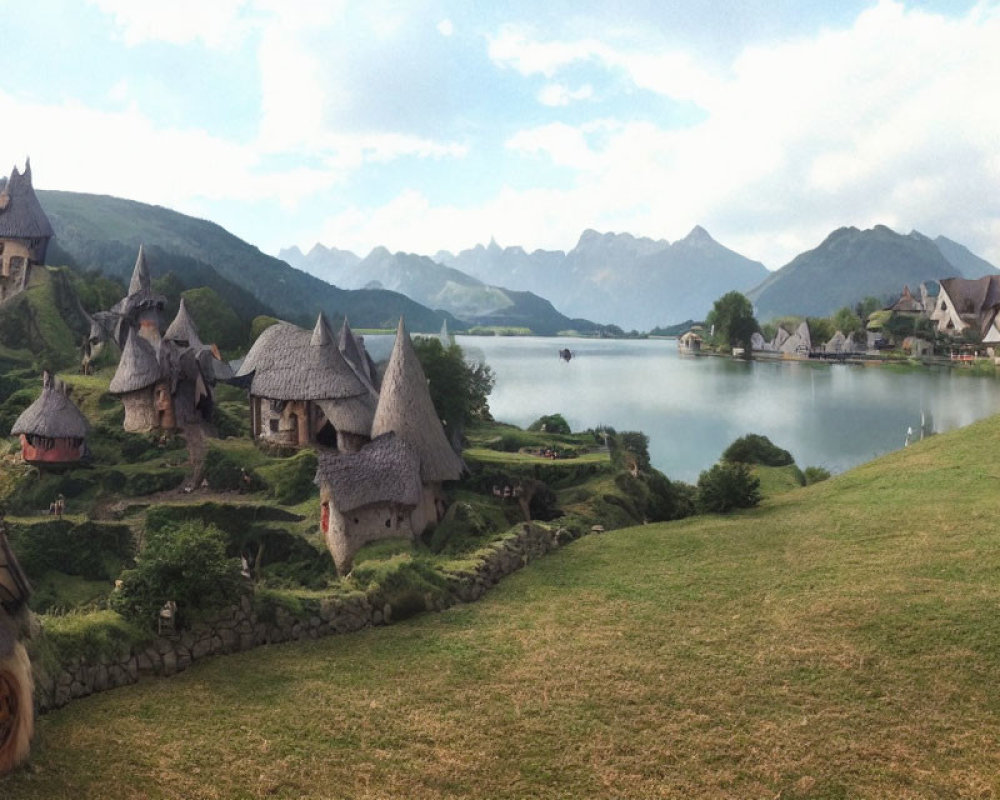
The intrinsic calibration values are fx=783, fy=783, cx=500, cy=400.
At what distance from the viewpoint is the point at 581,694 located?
11.5 meters

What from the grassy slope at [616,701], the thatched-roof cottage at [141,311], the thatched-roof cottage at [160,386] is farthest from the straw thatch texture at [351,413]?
the thatched-roof cottage at [141,311]

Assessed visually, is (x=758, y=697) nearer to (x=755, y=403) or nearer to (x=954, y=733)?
(x=954, y=733)

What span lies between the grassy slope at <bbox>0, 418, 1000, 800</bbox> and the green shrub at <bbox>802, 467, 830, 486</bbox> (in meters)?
20.9

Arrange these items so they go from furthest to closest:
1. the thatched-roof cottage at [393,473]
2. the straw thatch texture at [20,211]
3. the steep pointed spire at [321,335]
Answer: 1. the straw thatch texture at [20,211]
2. the steep pointed spire at [321,335]
3. the thatched-roof cottage at [393,473]

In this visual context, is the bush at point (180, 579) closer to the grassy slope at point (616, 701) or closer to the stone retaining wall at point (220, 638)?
the stone retaining wall at point (220, 638)

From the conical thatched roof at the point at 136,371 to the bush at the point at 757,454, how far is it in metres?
29.1

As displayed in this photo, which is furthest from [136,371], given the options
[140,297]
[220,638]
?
[220,638]

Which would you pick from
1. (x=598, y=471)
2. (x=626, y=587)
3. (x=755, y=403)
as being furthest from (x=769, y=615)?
(x=755, y=403)

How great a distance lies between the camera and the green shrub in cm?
3853

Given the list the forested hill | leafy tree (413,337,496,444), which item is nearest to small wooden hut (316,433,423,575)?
leafy tree (413,337,496,444)

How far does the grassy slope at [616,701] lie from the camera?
9.17 meters

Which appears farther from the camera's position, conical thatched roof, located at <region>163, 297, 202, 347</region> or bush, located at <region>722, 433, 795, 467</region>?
conical thatched roof, located at <region>163, 297, 202, 347</region>

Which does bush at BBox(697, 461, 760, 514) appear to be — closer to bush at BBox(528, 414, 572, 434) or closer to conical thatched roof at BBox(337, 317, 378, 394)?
conical thatched roof at BBox(337, 317, 378, 394)

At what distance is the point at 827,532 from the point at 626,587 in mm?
6525
